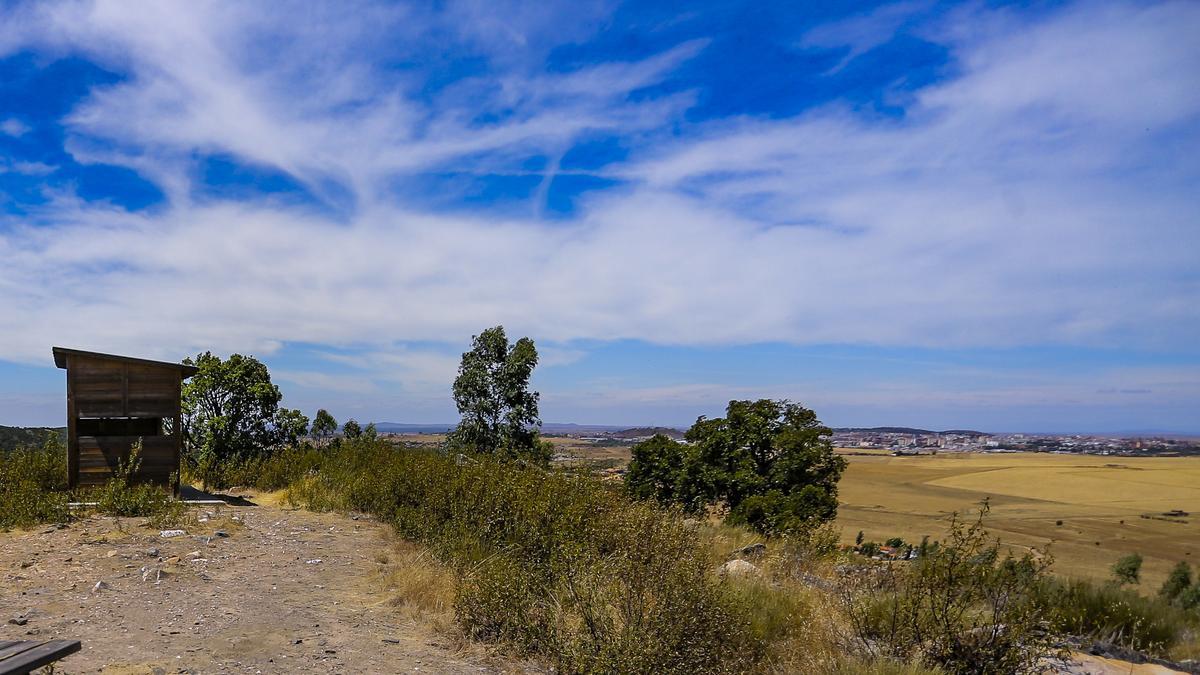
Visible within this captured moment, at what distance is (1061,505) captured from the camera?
51.6 meters

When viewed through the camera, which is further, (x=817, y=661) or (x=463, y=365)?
(x=463, y=365)

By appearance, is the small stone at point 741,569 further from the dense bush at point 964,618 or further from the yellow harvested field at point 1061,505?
the yellow harvested field at point 1061,505

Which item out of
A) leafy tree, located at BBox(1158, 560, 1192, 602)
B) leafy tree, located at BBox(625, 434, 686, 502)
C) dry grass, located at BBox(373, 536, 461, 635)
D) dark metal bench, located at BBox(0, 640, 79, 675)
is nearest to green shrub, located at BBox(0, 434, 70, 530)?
dry grass, located at BBox(373, 536, 461, 635)

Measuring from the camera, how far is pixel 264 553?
870cm

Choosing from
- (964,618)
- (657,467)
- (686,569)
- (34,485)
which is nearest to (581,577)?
(686,569)

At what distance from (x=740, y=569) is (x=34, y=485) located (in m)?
10.9

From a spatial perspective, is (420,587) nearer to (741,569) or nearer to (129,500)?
(741,569)

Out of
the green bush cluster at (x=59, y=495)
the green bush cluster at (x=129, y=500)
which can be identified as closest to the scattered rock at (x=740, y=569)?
the green bush cluster at (x=59, y=495)

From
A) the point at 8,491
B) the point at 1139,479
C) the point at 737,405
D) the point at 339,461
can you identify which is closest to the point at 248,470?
the point at 339,461

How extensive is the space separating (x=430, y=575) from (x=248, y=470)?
35.3ft

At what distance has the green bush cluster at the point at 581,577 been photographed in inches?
189

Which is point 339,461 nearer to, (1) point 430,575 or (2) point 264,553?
(2) point 264,553

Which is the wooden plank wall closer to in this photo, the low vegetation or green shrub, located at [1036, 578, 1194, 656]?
the low vegetation

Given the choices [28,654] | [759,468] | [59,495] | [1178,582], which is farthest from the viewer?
[1178,582]
